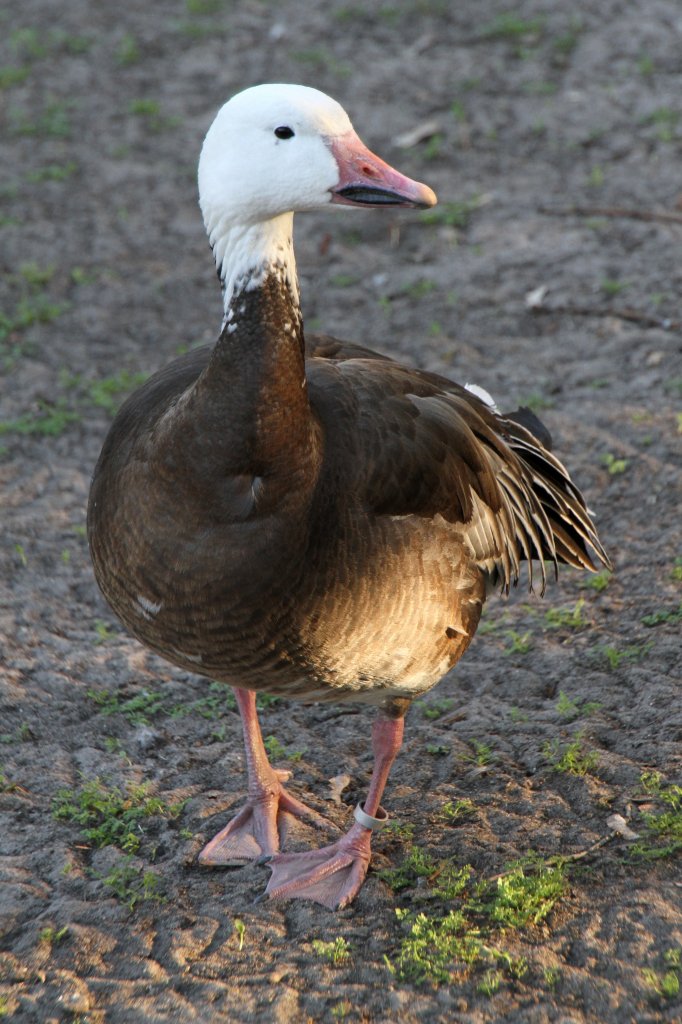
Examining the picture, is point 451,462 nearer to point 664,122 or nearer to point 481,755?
point 481,755

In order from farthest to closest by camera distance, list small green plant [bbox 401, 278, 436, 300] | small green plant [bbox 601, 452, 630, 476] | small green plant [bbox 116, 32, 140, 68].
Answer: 1. small green plant [bbox 116, 32, 140, 68]
2. small green plant [bbox 401, 278, 436, 300]
3. small green plant [bbox 601, 452, 630, 476]

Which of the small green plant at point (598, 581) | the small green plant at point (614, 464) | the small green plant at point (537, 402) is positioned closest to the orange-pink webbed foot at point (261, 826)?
the small green plant at point (598, 581)

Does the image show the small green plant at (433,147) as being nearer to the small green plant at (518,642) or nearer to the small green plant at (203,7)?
the small green plant at (203,7)

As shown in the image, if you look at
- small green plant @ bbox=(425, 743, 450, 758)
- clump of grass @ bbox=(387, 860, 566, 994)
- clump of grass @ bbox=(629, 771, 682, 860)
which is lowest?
small green plant @ bbox=(425, 743, 450, 758)

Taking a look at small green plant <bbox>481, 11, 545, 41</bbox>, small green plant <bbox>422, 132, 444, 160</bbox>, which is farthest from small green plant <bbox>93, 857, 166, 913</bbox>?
small green plant <bbox>481, 11, 545, 41</bbox>

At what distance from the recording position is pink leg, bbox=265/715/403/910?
3939 millimetres

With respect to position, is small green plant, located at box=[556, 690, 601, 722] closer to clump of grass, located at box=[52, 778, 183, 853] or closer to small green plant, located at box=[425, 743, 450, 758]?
small green plant, located at box=[425, 743, 450, 758]

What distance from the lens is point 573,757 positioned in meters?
4.32

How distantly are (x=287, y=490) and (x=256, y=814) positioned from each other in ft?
4.71

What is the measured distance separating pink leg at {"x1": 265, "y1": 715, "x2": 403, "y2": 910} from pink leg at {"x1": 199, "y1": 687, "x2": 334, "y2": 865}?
0.31 ft

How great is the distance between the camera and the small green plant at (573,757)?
14.1 ft

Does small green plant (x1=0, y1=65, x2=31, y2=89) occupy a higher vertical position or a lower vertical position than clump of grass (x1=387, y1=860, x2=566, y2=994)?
higher

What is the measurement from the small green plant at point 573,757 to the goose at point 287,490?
0.64 m

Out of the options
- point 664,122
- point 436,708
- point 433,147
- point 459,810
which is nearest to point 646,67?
point 664,122
